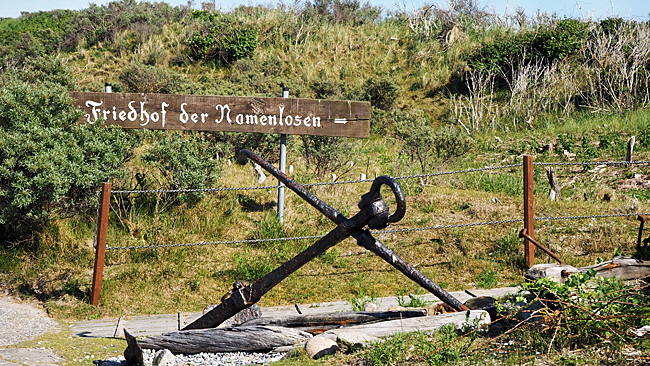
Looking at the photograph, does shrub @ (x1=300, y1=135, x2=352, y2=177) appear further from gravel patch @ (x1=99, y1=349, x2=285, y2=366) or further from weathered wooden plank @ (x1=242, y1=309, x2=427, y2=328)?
gravel patch @ (x1=99, y1=349, x2=285, y2=366)

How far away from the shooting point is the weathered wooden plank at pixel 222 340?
184 inches

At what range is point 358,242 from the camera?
4.20m

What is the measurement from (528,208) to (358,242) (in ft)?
12.0

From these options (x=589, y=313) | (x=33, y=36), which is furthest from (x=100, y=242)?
(x=33, y=36)

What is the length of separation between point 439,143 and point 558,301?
7.77m

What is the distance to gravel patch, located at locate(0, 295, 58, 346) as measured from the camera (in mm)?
5717

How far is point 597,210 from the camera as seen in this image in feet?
29.6

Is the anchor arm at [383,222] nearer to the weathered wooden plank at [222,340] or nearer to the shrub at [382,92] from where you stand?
the weathered wooden plank at [222,340]

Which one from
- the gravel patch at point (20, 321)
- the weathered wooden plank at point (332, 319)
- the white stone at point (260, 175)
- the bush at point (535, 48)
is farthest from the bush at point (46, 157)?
the bush at point (535, 48)

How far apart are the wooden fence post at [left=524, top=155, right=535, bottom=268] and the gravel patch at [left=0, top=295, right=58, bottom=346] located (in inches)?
202

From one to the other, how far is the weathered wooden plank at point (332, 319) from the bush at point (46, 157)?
341 cm

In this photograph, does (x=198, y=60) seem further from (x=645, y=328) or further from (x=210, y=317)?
(x=645, y=328)

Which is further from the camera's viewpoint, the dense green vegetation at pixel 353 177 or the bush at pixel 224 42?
the bush at pixel 224 42

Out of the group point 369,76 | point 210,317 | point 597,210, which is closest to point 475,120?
point 369,76
